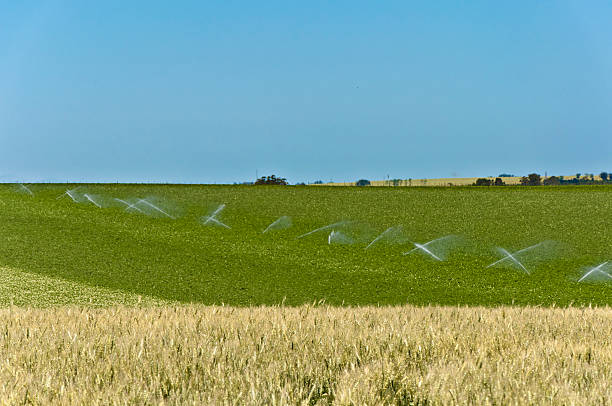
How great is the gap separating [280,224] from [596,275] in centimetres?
619

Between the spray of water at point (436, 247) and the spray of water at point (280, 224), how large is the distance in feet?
9.13

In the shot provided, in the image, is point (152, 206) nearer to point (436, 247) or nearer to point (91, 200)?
point (91, 200)

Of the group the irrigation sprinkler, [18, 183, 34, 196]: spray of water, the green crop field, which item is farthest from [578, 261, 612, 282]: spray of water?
[18, 183, 34, 196]: spray of water

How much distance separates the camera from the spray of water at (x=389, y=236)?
434 inches

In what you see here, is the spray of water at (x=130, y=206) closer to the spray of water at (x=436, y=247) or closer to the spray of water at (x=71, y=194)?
the spray of water at (x=71, y=194)

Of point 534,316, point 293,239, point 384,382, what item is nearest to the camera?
point 384,382

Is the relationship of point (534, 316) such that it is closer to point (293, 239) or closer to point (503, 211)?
point (293, 239)

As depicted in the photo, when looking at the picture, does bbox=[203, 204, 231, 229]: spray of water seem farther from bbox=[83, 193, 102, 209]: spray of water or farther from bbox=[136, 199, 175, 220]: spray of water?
bbox=[83, 193, 102, 209]: spray of water

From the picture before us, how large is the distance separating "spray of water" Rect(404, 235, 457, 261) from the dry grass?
4.44 m

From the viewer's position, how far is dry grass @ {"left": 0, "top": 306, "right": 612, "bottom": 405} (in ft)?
10.6

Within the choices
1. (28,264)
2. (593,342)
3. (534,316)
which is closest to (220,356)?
(593,342)

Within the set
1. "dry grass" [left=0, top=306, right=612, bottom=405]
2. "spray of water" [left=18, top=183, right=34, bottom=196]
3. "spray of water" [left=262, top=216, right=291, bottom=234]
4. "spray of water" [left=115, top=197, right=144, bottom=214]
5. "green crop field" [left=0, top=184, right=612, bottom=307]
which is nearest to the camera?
"dry grass" [left=0, top=306, right=612, bottom=405]

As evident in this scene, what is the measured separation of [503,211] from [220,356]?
1016 cm

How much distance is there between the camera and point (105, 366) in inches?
150
